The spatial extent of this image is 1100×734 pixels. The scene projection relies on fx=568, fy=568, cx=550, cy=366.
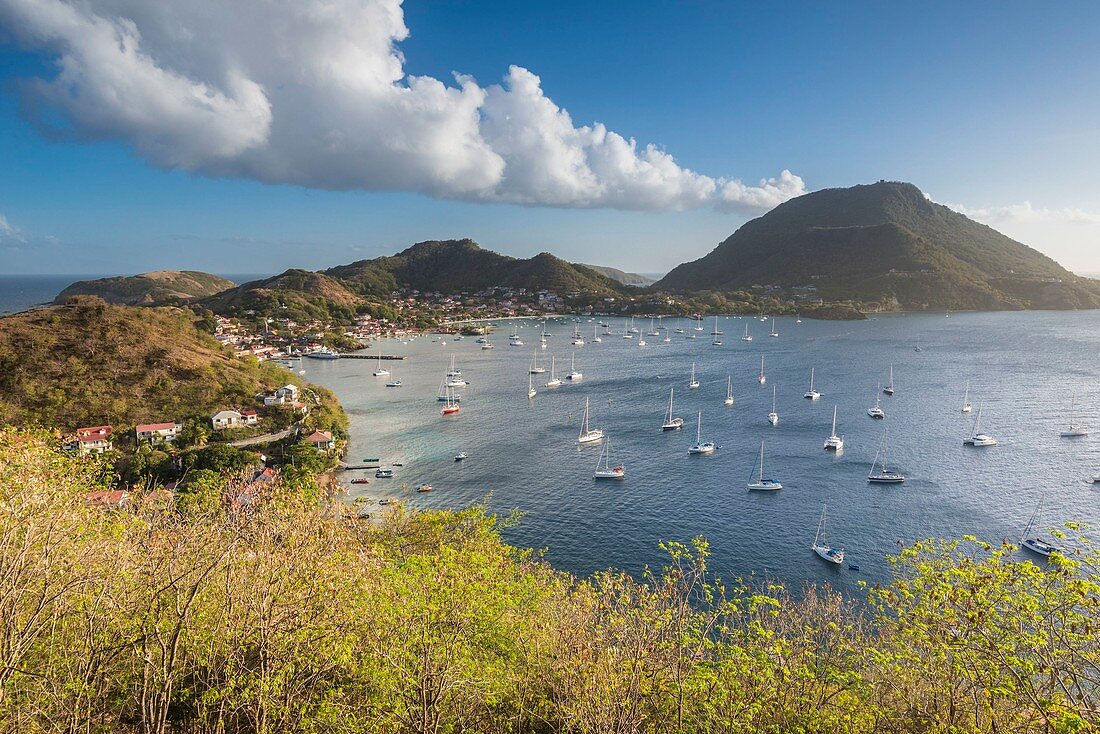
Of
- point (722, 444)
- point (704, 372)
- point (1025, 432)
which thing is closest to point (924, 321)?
point (704, 372)

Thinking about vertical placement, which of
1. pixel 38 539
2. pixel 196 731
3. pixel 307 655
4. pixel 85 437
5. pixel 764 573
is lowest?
pixel 764 573

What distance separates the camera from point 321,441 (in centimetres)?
4503

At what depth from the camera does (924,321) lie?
133625 millimetres

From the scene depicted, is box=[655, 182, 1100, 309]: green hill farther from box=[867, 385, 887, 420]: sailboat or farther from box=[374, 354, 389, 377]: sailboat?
box=[374, 354, 389, 377]: sailboat

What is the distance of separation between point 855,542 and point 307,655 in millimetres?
30149

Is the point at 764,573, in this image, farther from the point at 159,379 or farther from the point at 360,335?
the point at 360,335

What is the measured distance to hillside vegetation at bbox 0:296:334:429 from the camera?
41.6 meters

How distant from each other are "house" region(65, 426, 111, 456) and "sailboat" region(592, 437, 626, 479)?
3363 centimetres

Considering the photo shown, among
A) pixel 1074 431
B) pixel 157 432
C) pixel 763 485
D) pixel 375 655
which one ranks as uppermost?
pixel 375 655

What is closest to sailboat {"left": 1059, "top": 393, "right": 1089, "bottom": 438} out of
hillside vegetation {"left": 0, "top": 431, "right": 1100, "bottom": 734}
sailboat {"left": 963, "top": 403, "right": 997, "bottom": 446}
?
sailboat {"left": 963, "top": 403, "right": 997, "bottom": 446}

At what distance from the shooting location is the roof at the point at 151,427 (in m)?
40.7

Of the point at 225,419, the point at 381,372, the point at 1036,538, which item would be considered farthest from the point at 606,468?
the point at 381,372

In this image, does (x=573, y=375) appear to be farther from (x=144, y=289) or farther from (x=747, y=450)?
(x=144, y=289)

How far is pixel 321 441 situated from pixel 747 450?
113ft
